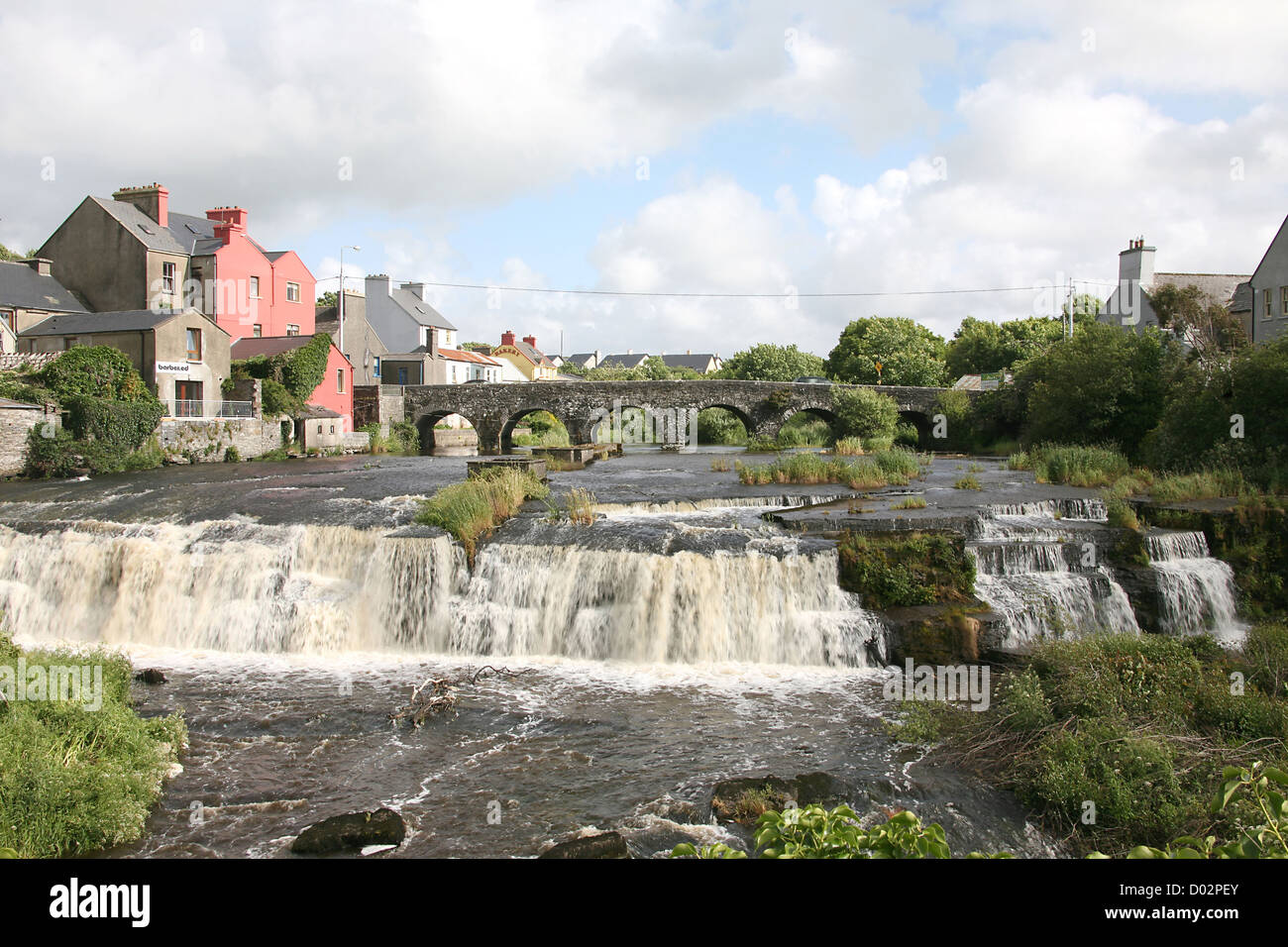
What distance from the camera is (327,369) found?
47.5 metres

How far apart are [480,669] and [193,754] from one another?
188 inches

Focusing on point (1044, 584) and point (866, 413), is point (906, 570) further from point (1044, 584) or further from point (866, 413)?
point (866, 413)

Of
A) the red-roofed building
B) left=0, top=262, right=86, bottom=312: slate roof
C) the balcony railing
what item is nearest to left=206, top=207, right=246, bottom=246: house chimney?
the red-roofed building

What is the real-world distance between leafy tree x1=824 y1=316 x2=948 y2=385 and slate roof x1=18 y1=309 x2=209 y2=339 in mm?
52827

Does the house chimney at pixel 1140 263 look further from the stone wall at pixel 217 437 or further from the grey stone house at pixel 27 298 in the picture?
the grey stone house at pixel 27 298

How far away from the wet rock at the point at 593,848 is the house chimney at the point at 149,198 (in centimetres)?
5101

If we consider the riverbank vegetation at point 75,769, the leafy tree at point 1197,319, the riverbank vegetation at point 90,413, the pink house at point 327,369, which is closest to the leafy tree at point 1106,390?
the leafy tree at point 1197,319

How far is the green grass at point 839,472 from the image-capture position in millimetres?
26923

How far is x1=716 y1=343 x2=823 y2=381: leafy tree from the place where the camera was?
89.9 m

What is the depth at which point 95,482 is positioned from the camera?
28781mm

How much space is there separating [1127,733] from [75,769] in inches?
421

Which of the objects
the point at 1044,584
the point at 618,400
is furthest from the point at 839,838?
the point at 618,400

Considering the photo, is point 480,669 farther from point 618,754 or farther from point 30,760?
point 30,760
